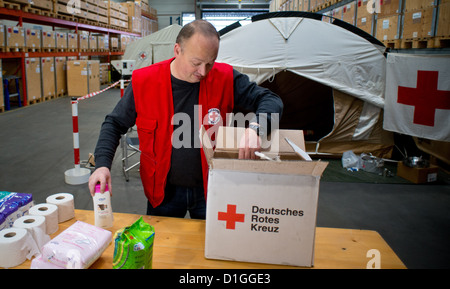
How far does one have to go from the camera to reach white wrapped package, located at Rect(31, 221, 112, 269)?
0.96m

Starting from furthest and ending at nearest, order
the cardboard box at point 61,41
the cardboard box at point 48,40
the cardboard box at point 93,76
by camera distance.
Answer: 1. the cardboard box at point 93,76
2. the cardboard box at point 61,41
3. the cardboard box at point 48,40

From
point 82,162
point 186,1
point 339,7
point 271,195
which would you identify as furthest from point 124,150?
point 186,1

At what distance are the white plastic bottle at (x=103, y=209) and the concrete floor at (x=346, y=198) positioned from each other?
180cm

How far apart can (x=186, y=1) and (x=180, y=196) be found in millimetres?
18961

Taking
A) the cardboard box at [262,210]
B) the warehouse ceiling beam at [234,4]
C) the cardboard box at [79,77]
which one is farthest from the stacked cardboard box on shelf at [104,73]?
the cardboard box at [262,210]

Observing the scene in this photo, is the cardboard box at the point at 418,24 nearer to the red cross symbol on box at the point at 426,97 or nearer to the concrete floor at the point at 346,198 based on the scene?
the red cross symbol on box at the point at 426,97

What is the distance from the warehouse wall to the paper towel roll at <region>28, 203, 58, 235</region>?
18.9 metres

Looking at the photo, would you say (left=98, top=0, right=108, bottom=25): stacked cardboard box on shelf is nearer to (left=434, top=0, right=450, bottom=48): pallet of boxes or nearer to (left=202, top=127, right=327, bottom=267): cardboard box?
(left=434, top=0, right=450, bottom=48): pallet of boxes

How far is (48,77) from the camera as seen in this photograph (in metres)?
8.42

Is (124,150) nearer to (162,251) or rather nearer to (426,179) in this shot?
(162,251)

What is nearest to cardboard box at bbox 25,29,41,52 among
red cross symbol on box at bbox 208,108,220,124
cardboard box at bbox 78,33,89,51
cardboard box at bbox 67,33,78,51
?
cardboard box at bbox 67,33,78,51

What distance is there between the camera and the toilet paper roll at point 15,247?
1.02 meters
